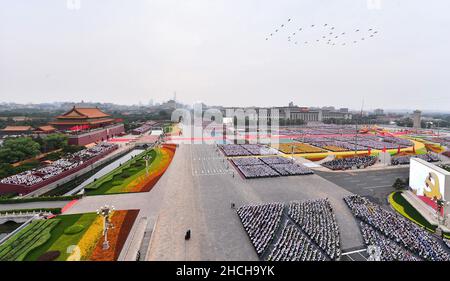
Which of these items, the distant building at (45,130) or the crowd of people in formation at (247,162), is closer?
the crowd of people in formation at (247,162)

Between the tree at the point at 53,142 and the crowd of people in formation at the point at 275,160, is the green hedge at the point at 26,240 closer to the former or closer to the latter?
the crowd of people in formation at the point at 275,160

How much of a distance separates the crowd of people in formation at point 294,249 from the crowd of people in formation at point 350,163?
19.7m

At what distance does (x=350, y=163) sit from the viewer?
115ft

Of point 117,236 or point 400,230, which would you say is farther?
point 400,230

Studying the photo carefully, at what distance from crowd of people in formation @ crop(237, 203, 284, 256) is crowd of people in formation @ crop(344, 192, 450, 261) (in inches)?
237

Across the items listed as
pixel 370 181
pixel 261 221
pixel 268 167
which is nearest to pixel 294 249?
pixel 261 221

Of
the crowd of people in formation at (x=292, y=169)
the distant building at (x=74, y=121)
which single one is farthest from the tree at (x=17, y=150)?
the crowd of people in formation at (x=292, y=169)

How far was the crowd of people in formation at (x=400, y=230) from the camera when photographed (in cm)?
1437

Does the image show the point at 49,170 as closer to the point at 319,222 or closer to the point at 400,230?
the point at 319,222

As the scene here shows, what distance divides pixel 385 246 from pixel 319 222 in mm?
4077

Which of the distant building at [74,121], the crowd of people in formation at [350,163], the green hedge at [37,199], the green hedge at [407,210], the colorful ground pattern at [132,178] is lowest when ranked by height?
the green hedge at [407,210]

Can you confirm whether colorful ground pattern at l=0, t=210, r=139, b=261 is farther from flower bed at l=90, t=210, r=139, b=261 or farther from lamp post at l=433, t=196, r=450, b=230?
lamp post at l=433, t=196, r=450, b=230
